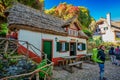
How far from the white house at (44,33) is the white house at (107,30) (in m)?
22.9

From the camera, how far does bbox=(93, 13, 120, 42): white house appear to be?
1511 inches

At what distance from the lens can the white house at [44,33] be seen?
1084 cm

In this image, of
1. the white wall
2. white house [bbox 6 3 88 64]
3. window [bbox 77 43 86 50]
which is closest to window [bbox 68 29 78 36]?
white house [bbox 6 3 88 64]

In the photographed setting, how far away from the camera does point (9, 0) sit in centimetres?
1950

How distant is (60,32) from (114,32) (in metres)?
28.8

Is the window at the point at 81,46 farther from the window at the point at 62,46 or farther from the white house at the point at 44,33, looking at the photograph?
the window at the point at 62,46

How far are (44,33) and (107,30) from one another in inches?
1279

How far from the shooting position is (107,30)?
4044 cm

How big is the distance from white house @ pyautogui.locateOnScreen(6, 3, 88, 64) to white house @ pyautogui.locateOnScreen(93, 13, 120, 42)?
900 inches

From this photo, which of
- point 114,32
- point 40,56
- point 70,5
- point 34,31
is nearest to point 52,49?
point 40,56

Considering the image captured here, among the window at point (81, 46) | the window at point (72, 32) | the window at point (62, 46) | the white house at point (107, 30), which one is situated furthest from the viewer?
the white house at point (107, 30)

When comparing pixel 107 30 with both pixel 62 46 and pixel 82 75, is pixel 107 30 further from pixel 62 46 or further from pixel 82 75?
pixel 82 75

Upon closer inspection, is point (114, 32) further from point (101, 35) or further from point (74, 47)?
point (74, 47)

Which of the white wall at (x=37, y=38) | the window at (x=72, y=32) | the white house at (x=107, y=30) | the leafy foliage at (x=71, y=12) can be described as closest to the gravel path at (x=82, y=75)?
the white wall at (x=37, y=38)
